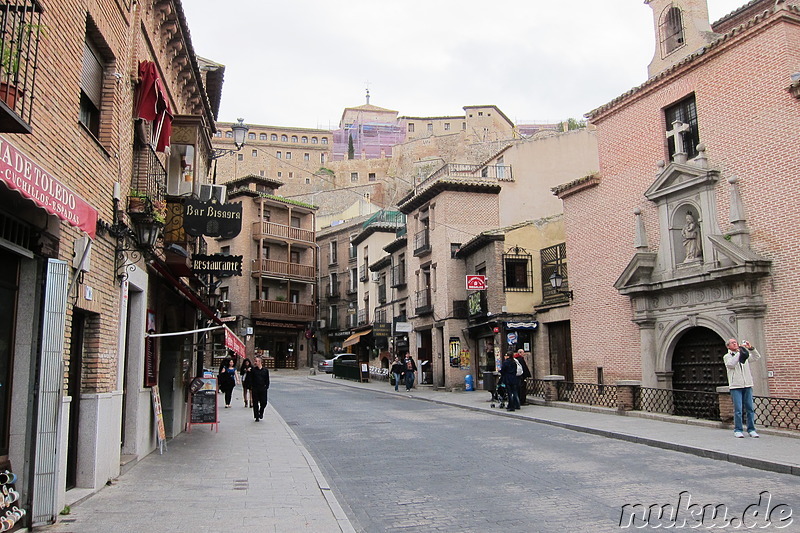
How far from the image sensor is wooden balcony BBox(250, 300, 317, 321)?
48.4 m

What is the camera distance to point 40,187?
5.12 metres

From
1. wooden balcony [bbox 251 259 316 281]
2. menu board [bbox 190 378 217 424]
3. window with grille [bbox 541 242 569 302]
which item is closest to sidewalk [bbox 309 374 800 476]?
window with grille [bbox 541 242 569 302]

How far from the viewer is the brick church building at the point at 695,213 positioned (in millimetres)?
13562

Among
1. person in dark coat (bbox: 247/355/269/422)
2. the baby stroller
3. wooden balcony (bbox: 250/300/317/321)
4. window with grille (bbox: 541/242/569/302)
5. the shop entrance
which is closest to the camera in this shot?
person in dark coat (bbox: 247/355/269/422)

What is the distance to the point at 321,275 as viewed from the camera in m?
57.6

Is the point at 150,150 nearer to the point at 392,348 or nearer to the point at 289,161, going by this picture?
the point at 392,348

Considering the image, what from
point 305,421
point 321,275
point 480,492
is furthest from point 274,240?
point 480,492

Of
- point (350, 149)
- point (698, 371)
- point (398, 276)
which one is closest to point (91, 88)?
point (698, 371)

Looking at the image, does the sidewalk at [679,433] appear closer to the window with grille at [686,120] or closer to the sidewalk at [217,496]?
the sidewalk at [217,496]

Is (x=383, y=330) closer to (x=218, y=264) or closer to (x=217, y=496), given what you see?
(x=218, y=264)

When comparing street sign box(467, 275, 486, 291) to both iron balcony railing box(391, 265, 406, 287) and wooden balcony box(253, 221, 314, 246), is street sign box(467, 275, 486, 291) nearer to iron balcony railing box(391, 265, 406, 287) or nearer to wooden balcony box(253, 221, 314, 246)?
iron balcony railing box(391, 265, 406, 287)

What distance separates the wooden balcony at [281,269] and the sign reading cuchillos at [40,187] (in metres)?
43.5

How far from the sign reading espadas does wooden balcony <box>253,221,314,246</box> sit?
38844 millimetres

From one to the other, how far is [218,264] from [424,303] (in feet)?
70.2
